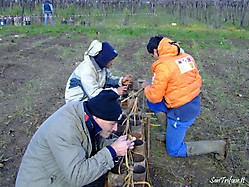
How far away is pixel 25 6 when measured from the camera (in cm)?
1577

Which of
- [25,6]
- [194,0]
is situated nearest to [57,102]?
[25,6]

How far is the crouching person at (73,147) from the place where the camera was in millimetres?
2463

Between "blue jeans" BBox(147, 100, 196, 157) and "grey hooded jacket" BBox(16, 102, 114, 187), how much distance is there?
→ 6.13ft

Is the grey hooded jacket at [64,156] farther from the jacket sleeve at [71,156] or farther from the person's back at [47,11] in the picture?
the person's back at [47,11]

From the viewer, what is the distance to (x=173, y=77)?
13.4ft

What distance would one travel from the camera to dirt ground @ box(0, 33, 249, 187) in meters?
4.34

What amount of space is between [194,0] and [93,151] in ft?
49.4

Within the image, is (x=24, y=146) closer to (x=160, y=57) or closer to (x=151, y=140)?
(x=151, y=140)

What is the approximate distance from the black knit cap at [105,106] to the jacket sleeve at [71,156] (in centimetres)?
20

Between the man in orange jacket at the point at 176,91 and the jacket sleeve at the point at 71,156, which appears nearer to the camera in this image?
the jacket sleeve at the point at 71,156

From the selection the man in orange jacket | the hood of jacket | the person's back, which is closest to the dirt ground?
the man in orange jacket

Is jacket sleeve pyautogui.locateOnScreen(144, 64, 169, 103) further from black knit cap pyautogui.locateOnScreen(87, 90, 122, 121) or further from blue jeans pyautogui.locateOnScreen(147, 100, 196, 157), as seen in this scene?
black knit cap pyautogui.locateOnScreen(87, 90, 122, 121)

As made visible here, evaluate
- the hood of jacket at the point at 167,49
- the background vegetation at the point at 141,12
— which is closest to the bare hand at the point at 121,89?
the hood of jacket at the point at 167,49

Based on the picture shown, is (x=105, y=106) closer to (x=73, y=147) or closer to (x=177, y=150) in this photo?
(x=73, y=147)
